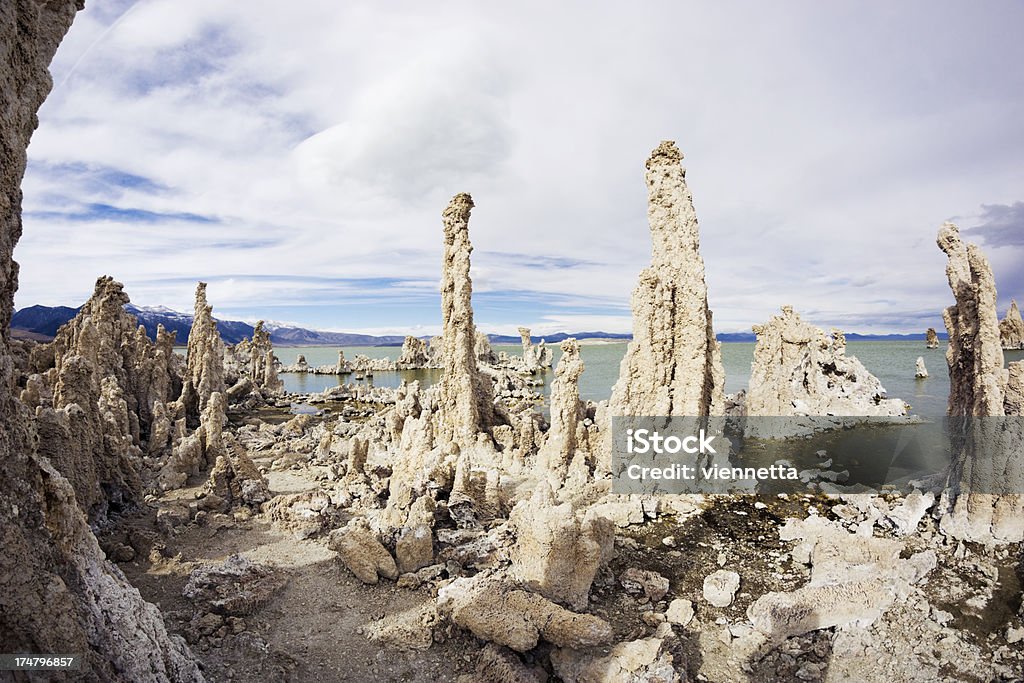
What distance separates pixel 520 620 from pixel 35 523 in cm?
543

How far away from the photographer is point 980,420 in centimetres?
1132

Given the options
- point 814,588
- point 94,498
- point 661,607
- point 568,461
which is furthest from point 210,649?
point 568,461

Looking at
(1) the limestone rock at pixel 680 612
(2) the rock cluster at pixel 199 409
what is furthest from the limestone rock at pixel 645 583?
(2) the rock cluster at pixel 199 409

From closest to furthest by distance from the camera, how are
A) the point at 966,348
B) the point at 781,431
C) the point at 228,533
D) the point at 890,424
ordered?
1. the point at 228,533
2. the point at 966,348
3. the point at 781,431
4. the point at 890,424

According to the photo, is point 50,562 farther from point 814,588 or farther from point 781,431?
point 781,431

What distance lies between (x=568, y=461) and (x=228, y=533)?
9.00 metres

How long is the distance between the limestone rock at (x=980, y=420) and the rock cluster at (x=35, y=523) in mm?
14201

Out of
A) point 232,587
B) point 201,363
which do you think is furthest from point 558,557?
point 201,363

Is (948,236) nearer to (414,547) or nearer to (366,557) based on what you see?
(414,547)

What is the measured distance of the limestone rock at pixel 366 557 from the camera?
9195mm

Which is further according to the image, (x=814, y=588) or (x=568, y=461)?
(x=568, y=461)

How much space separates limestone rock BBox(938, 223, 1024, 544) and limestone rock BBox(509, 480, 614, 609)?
8.21 metres

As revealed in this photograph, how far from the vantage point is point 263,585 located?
27.9 ft

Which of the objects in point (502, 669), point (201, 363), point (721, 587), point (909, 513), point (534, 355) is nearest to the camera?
point (502, 669)
